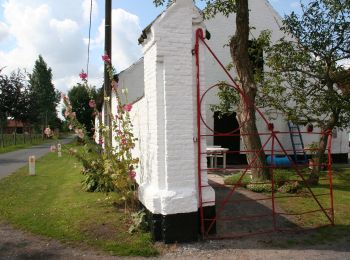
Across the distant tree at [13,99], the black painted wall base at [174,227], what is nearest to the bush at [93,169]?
the black painted wall base at [174,227]

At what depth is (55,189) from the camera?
1119 cm

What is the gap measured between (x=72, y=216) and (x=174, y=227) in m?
2.44

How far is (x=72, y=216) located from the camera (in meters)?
7.72

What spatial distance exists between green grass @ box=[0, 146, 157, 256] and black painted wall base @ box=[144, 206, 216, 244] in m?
0.21

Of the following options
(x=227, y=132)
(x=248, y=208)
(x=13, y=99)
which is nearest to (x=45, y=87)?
(x=13, y=99)

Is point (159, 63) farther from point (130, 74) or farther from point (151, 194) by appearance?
point (130, 74)

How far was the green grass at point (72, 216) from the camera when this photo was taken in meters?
6.24

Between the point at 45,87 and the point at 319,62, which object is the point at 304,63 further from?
the point at 45,87

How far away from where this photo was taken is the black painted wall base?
6.13m

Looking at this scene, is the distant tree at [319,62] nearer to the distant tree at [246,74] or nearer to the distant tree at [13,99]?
the distant tree at [246,74]

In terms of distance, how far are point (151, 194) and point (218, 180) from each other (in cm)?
672

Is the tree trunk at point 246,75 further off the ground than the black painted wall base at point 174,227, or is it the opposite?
the tree trunk at point 246,75

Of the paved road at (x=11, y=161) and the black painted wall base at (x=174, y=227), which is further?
the paved road at (x=11, y=161)

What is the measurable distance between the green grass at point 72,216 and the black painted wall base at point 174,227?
0.68 ft
